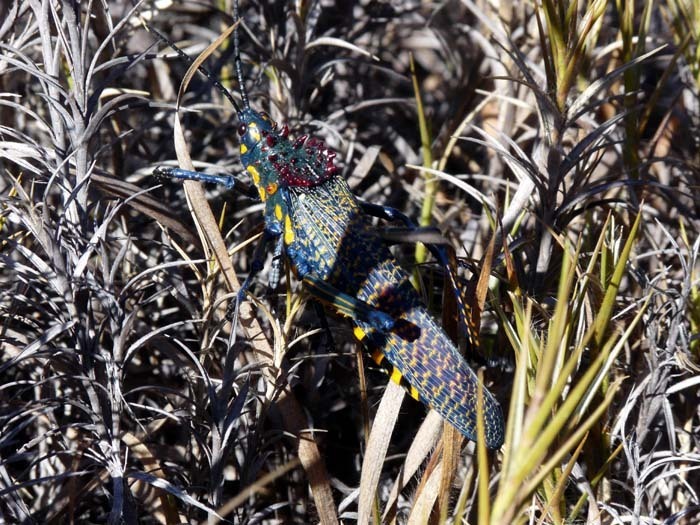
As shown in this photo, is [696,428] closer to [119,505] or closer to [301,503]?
[301,503]

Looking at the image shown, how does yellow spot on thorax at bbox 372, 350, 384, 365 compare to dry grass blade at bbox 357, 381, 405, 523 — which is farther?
yellow spot on thorax at bbox 372, 350, 384, 365

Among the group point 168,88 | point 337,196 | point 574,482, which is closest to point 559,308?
point 574,482

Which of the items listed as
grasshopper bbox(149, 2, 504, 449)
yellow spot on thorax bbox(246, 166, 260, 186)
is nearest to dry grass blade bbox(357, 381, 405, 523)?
grasshopper bbox(149, 2, 504, 449)

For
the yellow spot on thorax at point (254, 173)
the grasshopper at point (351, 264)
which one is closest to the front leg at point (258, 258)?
the grasshopper at point (351, 264)

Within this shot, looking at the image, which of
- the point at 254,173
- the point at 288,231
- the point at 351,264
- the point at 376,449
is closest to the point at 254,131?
the point at 254,173

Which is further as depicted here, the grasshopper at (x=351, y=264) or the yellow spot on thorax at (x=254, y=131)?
the yellow spot on thorax at (x=254, y=131)

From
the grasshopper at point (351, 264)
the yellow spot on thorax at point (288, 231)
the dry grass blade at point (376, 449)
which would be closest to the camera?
the dry grass blade at point (376, 449)

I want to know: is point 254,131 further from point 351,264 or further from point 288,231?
point 351,264

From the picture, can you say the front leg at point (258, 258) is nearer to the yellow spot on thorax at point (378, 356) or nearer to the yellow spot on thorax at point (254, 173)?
the yellow spot on thorax at point (254, 173)

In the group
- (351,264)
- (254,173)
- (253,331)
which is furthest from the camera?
(254,173)

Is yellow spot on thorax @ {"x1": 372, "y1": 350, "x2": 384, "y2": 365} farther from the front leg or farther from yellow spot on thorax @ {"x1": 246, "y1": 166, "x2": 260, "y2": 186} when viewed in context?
yellow spot on thorax @ {"x1": 246, "y1": 166, "x2": 260, "y2": 186}

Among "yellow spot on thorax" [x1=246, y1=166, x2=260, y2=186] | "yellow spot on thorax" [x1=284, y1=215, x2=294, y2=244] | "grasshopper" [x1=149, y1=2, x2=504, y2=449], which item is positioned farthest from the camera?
"yellow spot on thorax" [x1=246, y1=166, x2=260, y2=186]
